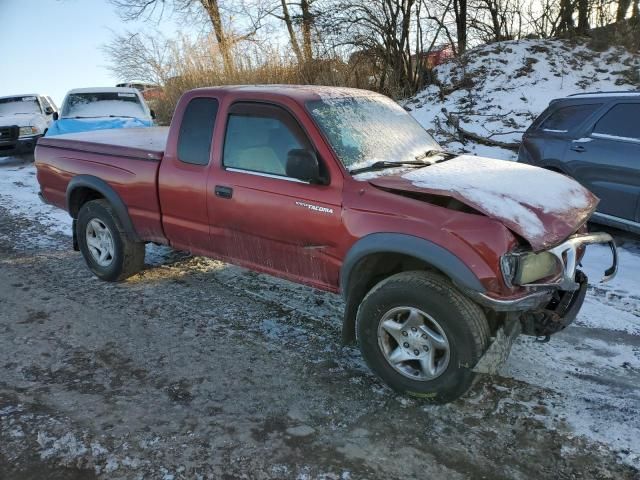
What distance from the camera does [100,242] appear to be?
16.5 ft

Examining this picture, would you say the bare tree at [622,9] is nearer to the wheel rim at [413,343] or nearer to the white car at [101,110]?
the white car at [101,110]

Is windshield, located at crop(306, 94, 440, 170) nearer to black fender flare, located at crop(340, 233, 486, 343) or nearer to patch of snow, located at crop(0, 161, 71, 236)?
black fender flare, located at crop(340, 233, 486, 343)

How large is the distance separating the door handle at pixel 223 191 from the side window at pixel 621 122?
4.56 meters

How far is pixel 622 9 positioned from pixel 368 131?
41.3 feet

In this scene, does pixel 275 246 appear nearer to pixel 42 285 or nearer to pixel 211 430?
pixel 211 430

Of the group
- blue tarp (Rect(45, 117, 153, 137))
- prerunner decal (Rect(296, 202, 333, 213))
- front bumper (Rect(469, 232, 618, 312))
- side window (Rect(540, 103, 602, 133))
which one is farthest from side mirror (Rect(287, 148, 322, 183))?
blue tarp (Rect(45, 117, 153, 137))

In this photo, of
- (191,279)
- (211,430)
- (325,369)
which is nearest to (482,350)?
(325,369)

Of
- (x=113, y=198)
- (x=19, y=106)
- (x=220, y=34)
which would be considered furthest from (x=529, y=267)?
(x=220, y=34)

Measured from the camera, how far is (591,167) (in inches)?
232

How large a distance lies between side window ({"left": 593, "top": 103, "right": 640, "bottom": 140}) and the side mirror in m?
4.21

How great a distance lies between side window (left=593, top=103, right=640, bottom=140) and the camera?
563 cm

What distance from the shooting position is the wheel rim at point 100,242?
4945 mm

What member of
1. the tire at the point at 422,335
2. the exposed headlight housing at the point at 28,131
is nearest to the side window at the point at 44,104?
the exposed headlight housing at the point at 28,131

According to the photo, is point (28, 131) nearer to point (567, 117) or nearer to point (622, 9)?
point (567, 117)
